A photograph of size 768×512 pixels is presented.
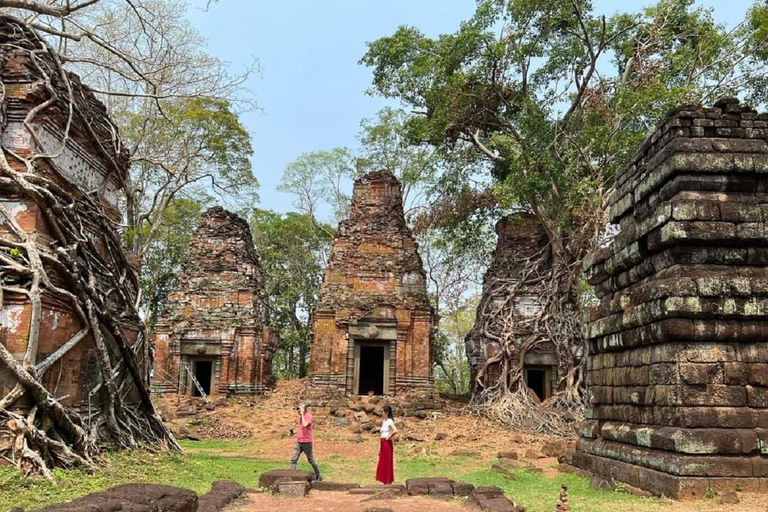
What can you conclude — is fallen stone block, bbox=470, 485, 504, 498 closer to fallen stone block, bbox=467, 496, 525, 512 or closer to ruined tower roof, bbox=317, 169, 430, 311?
fallen stone block, bbox=467, 496, 525, 512

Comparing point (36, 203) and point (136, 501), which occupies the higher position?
point (36, 203)

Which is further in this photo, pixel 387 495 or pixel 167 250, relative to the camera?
pixel 167 250

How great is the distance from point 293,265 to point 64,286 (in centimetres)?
2246

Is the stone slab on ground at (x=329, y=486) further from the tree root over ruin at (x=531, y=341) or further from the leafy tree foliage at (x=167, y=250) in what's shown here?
the leafy tree foliage at (x=167, y=250)

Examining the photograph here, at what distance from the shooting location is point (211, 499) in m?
6.27

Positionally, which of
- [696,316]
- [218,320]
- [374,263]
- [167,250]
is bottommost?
[696,316]

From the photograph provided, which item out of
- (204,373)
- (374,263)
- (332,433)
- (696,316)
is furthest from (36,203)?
(204,373)

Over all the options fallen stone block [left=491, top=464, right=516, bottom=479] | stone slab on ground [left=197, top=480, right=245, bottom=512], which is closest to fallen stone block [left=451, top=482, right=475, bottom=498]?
fallen stone block [left=491, top=464, right=516, bottom=479]

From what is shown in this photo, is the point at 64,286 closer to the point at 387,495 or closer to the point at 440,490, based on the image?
the point at 387,495

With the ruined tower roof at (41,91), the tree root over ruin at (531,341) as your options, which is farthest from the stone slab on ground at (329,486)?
the tree root over ruin at (531,341)

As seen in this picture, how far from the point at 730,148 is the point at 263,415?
14134 mm

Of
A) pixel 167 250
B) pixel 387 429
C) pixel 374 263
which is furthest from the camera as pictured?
pixel 167 250

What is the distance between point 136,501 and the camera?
4.29 metres

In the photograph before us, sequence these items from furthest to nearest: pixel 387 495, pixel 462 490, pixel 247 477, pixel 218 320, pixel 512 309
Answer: pixel 218 320
pixel 512 309
pixel 247 477
pixel 462 490
pixel 387 495
